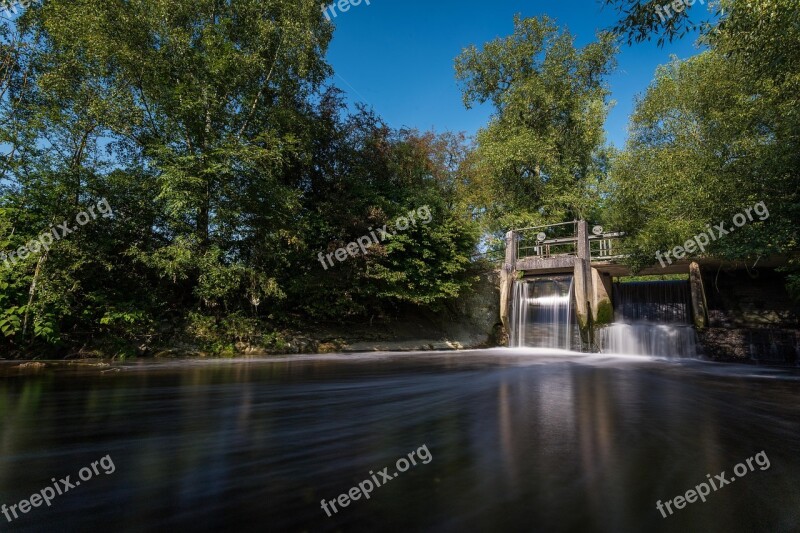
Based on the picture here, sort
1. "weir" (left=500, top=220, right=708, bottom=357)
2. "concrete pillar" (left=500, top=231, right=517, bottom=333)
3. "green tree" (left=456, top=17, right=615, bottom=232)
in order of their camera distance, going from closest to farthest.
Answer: "weir" (left=500, top=220, right=708, bottom=357) < "concrete pillar" (left=500, top=231, right=517, bottom=333) < "green tree" (left=456, top=17, right=615, bottom=232)

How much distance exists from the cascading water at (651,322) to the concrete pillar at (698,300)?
42cm

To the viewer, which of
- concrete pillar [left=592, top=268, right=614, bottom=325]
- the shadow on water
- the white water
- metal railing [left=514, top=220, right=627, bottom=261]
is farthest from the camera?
metal railing [left=514, top=220, right=627, bottom=261]

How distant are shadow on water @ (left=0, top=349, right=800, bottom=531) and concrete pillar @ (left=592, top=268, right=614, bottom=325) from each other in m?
8.22

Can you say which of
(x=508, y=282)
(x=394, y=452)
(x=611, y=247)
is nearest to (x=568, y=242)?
(x=611, y=247)

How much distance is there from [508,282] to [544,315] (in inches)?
86.8

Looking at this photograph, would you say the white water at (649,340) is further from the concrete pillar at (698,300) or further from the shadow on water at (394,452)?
the shadow on water at (394,452)

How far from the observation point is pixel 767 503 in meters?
2.92

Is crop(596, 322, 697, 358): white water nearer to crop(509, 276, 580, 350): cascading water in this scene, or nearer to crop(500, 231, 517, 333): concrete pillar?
crop(509, 276, 580, 350): cascading water

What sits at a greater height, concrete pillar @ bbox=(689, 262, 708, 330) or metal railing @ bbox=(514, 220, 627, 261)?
metal railing @ bbox=(514, 220, 627, 261)

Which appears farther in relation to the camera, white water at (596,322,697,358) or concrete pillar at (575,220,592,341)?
concrete pillar at (575,220,592,341)

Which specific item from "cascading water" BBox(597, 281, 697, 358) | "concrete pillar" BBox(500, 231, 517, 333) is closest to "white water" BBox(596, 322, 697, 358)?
"cascading water" BBox(597, 281, 697, 358)

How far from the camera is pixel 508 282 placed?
1864cm

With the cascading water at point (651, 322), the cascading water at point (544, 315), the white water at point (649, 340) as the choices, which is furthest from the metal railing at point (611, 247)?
the white water at point (649, 340)

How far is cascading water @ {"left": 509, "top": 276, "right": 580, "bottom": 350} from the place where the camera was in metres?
16.7
